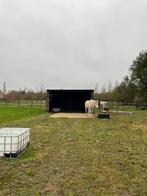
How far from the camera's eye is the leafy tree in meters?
38.6

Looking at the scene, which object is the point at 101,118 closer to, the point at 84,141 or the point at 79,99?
the point at 84,141

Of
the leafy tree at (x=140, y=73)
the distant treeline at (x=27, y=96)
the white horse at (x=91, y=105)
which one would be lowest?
the white horse at (x=91, y=105)

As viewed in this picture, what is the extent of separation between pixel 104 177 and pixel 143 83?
34.3 m

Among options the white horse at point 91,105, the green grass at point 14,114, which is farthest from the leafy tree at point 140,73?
the green grass at point 14,114

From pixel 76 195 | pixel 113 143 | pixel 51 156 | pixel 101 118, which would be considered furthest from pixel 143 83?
pixel 76 195

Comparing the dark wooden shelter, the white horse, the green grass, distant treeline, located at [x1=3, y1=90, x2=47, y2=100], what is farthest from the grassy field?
distant treeline, located at [x1=3, y1=90, x2=47, y2=100]

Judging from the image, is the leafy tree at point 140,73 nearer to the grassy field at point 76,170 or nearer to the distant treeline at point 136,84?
the distant treeline at point 136,84

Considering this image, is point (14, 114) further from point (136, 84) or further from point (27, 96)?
point (27, 96)

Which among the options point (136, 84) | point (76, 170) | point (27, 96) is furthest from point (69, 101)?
point (76, 170)

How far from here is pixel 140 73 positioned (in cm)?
3884

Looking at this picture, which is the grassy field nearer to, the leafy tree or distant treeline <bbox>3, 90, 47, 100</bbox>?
the leafy tree

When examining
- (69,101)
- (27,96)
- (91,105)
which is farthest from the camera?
(27,96)

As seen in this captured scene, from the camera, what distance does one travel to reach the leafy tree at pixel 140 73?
3858 centimetres

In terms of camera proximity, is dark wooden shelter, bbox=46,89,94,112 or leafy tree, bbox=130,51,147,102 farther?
leafy tree, bbox=130,51,147,102
